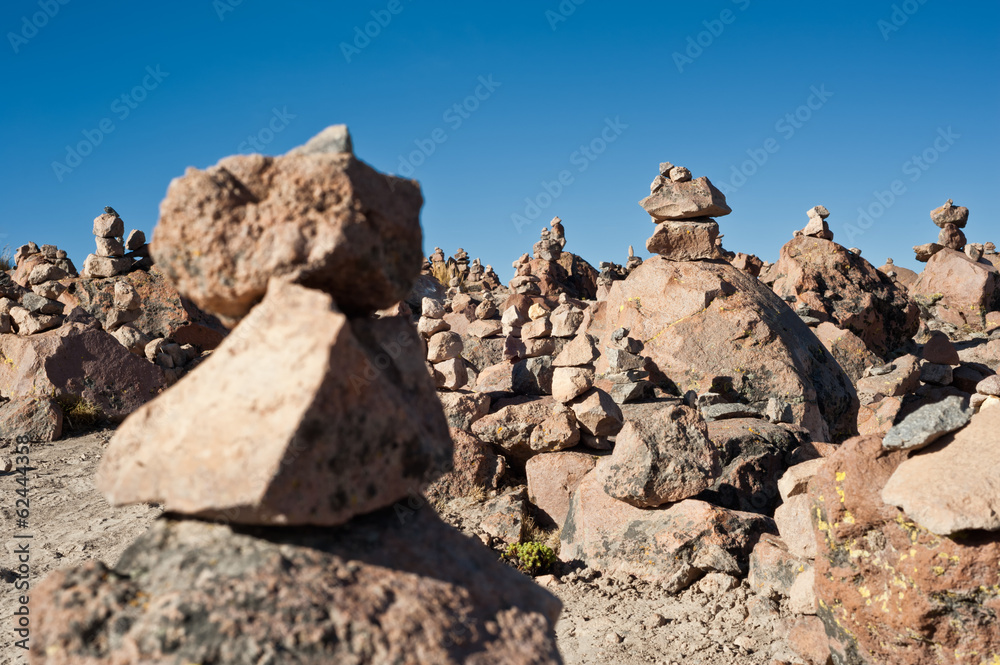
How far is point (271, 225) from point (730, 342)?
7.13m

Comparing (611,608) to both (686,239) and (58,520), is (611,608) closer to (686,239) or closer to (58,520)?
(686,239)

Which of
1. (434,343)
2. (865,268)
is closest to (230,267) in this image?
(434,343)

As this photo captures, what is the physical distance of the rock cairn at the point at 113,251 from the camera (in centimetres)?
1296

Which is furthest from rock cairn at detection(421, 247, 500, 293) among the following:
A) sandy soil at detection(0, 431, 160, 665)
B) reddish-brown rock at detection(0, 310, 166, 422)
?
sandy soil at detection(0, 431, 160, 665)

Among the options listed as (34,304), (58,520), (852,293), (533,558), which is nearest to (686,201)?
(533,558)

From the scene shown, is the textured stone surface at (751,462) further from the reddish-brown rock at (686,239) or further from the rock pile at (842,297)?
the rock pile at (842,297)

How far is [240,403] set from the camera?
223cm

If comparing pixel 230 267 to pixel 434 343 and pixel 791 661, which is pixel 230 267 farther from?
pixel 434 343

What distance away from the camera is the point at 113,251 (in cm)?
1341

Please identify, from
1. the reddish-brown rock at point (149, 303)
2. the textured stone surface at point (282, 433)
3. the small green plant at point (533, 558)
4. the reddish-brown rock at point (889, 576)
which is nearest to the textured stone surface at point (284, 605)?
the textured stone surface at point (282, 433)

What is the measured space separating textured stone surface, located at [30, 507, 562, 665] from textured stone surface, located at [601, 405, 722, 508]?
3.61m

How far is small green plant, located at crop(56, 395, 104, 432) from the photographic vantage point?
426 inches

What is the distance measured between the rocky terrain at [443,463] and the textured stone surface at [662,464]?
1.0 inches

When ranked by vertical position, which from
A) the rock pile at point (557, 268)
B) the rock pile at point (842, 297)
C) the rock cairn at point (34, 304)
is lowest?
the rock cairn at point (34, 304)
